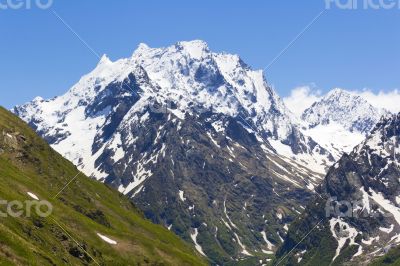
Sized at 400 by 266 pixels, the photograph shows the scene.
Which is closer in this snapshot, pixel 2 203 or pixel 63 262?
pixel 63 262

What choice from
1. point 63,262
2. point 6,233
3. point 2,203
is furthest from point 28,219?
point 6,233

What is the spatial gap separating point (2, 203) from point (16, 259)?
163 ft

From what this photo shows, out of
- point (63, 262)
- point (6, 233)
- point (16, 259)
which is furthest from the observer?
point (63, 262)

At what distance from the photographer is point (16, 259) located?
148 metres

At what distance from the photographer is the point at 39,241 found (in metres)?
186

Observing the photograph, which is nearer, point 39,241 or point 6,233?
point 6,233

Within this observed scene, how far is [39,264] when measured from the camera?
156m

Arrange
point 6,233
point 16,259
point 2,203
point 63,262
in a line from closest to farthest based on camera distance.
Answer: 1. point 16,259
2. point 6,233
3. point 63,262
4. point 2,203

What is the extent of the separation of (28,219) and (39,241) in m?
13.6

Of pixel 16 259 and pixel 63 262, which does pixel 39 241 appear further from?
pixel 16 259

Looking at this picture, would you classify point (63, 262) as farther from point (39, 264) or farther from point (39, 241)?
point (39, 264)

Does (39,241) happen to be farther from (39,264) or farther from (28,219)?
(39,264)

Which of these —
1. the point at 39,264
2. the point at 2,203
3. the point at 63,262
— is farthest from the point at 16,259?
the point at 2,203

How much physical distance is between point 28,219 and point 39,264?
1741 inches
